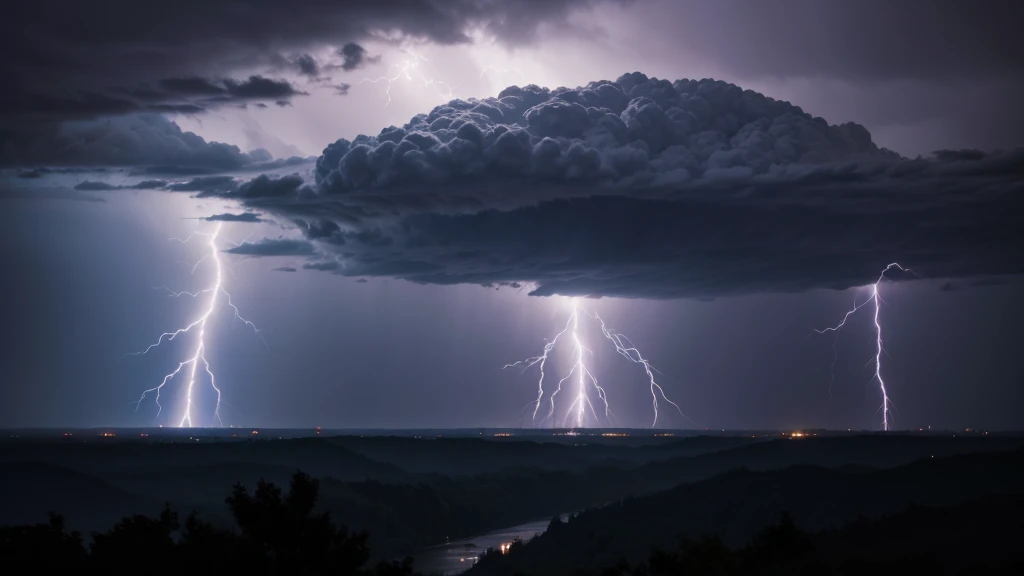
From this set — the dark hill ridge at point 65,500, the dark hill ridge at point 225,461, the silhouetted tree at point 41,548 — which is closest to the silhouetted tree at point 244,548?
the silhouetted tree at point 41,548

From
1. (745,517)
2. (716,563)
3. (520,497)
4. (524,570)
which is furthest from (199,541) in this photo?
(520,497)

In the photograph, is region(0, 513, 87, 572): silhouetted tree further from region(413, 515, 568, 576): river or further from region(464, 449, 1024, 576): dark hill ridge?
region(413, 515, 568, 576): river

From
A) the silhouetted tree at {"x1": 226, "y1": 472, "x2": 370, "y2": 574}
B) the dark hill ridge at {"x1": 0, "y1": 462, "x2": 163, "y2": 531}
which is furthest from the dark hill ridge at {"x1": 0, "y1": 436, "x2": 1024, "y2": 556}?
the silhouetted tree at {"x1": 226, "y1": 472, "x2": 370, "y2": 574}

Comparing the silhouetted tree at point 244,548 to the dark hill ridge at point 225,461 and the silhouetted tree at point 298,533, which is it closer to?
the silhouetted tree at point 298,533

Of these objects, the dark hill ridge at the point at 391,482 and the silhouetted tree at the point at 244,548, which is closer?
the silhouetted tree at the point at 244,548

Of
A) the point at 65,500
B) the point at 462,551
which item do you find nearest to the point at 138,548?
the point at 462,551

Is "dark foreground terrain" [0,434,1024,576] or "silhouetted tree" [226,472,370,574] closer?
"silhouetted tree" [226,472,370,574]
